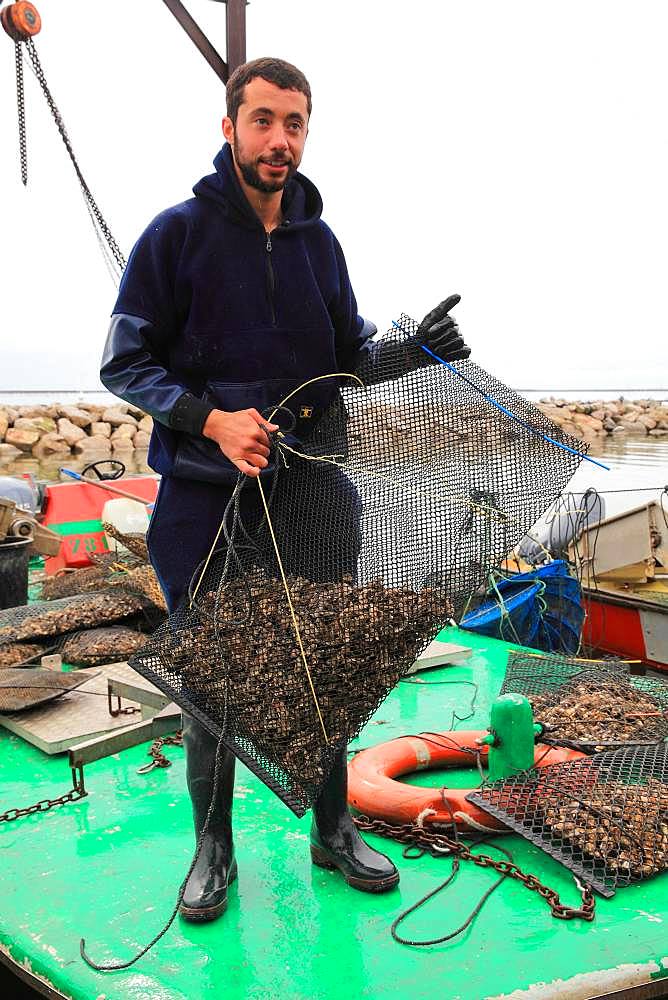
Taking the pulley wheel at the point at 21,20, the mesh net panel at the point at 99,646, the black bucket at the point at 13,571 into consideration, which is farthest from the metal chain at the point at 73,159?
the mesh net panel at the point at 99,646

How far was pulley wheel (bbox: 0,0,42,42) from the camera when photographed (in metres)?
5.55

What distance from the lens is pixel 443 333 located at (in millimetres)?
2572

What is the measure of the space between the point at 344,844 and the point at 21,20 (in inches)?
205

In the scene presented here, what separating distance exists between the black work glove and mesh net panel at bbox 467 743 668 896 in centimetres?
136

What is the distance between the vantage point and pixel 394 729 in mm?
3947

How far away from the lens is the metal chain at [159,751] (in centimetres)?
349

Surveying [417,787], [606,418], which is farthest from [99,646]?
[606,418]

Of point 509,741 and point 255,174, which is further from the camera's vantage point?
point 509,741

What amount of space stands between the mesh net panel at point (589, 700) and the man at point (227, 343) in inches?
47.2

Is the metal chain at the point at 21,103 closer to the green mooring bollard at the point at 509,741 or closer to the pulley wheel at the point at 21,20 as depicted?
the pulley wheel at the point at 21,20

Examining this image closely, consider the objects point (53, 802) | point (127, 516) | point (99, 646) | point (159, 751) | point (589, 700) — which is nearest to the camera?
point (53, 802)

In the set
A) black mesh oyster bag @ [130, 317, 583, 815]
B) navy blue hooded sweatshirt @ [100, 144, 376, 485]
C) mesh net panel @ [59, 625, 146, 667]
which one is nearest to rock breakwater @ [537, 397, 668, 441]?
mesh net panel @ [59, 625, 146, 667]

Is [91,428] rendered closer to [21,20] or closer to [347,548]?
[21,20]

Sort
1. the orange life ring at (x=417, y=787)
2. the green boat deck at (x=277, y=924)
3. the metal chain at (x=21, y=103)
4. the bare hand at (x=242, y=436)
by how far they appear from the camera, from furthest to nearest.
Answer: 1. the metal chain at (x=21, y=103)
2. the orange life ring at (x=417, y=787)
3. the bare hand at (x=242, y=436)
4. the green boat deck at (x=277, y=924)
